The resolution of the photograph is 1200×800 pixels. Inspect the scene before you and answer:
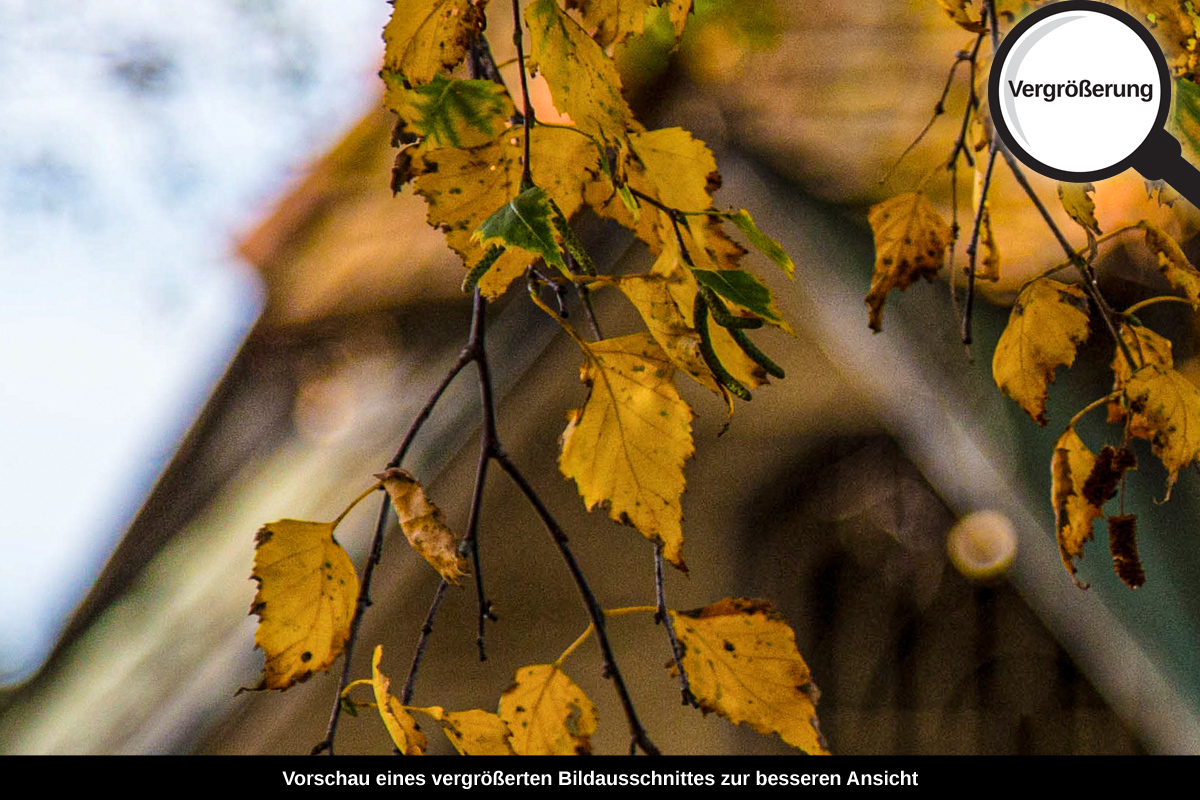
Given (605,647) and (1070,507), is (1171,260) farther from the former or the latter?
(605,647)

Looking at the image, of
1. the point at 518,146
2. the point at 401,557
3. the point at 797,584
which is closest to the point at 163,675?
the point at 401,557

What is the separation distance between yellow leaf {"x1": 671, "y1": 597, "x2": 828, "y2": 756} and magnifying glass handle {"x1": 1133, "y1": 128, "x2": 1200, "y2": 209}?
208mm

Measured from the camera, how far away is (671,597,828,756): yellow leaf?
264 mm

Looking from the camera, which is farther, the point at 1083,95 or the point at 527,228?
the point at 1083,95

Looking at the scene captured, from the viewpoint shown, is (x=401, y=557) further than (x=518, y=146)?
Yes

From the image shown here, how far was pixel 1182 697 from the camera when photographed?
96cm

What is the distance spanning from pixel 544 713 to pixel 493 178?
18 cm

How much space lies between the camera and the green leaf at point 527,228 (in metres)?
0.18

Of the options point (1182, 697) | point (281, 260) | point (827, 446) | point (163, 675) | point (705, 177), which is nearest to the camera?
point (705, 177)

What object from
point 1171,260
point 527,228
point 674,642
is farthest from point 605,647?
point 1171,260

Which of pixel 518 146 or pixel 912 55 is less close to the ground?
pixel 518 146

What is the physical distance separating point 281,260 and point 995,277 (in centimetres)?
142

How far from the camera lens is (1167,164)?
0.29 metres
